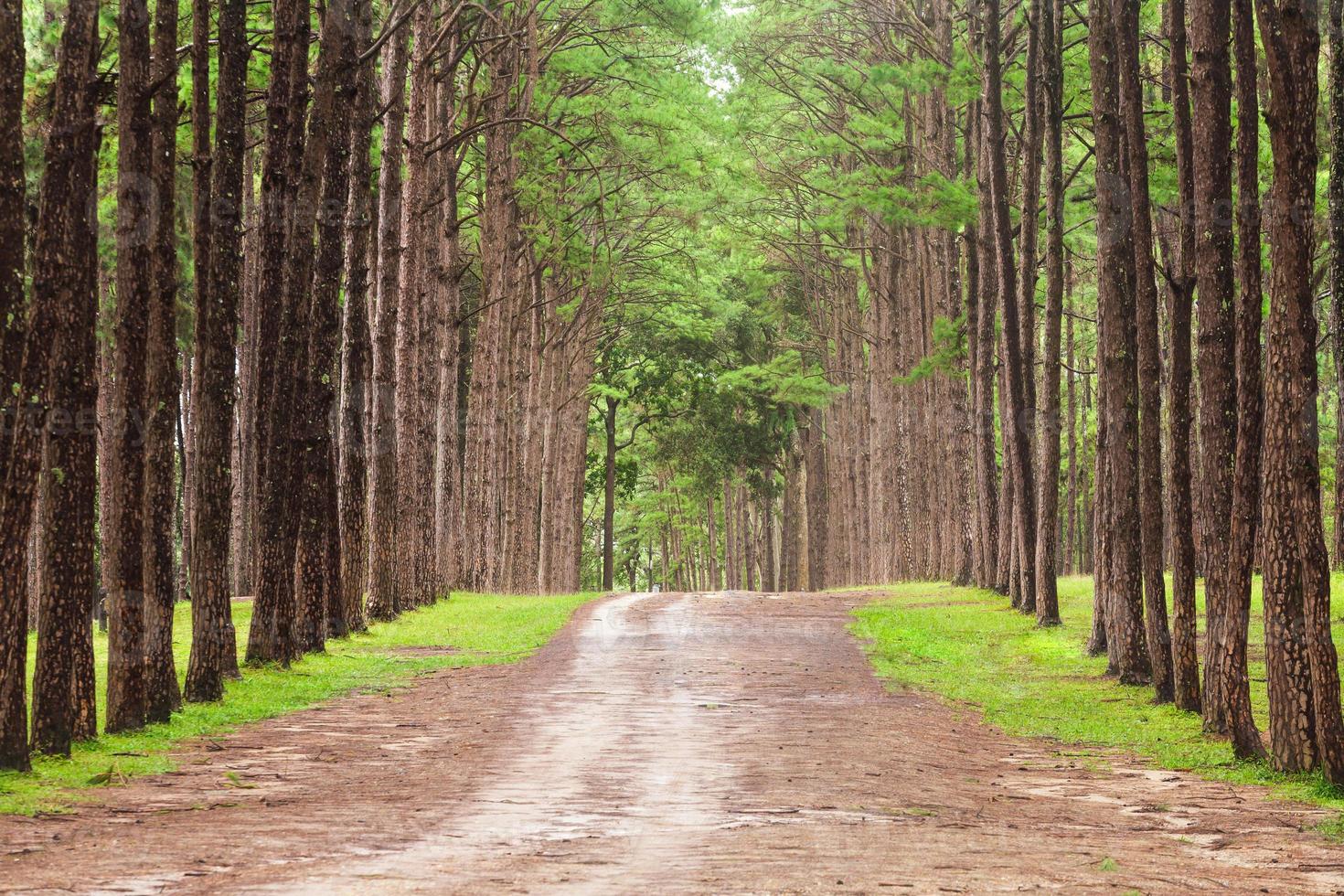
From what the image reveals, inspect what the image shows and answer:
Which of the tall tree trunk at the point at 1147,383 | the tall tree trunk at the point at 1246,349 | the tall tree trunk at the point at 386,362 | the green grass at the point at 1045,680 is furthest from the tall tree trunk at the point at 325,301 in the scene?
the tall tree trunk at the point at 1246,349

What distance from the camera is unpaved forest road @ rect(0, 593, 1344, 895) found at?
6992 millimetres

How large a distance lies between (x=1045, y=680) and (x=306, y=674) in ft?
28.2

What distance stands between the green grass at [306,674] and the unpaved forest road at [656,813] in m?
0.44

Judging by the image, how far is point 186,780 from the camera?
10.1 meters

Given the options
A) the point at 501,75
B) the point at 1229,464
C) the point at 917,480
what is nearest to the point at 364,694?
the point at 1229,464

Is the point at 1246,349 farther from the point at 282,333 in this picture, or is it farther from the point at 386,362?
the point at 386,362

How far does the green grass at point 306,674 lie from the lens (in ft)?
32.7

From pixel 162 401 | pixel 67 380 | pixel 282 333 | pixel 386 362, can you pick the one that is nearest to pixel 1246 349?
pixel 67 380

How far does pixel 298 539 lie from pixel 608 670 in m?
4.42

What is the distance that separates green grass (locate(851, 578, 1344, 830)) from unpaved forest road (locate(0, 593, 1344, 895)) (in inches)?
20.5

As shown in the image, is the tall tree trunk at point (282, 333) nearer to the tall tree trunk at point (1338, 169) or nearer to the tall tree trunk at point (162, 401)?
the tall tree trunk at point (162, 401)

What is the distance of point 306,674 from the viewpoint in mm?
17047

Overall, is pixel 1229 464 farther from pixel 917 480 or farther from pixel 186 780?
pixel 917 480

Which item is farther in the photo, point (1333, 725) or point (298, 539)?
point (298, 539)
